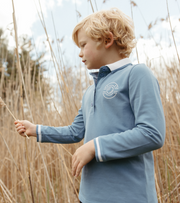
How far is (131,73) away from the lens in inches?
18.8

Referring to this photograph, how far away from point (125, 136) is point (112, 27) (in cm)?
35

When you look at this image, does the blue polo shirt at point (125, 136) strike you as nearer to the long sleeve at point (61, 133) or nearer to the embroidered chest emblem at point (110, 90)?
the embroidered chest emblem at point (110, 90)

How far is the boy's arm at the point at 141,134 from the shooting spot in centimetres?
41

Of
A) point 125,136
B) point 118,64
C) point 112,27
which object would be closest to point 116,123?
point 125,136

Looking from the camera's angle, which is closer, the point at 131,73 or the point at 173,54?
the point at 131,73

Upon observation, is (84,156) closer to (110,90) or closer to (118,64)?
(110,90)

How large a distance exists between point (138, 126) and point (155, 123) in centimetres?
4

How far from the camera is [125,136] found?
42 cm

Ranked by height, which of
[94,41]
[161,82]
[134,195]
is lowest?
[134,195]

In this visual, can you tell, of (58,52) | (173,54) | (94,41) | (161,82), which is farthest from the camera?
(173,54)

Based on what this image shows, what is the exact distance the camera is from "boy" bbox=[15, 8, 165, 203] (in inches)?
16.6

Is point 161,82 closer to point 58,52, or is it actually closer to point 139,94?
point 58,52

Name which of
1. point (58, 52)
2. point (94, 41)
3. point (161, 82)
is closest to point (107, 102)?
point (94, 41)

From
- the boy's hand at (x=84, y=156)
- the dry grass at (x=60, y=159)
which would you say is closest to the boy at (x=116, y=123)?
the boy's hand at (x=84, y=156)
